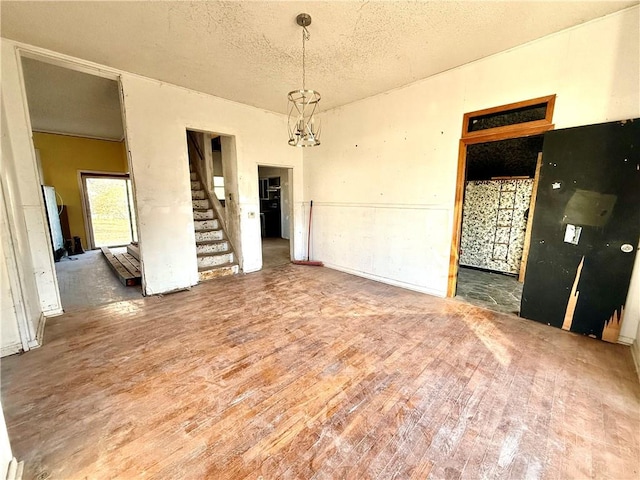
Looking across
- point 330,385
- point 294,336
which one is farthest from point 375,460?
point 294,336

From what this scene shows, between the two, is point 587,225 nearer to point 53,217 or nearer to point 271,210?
point 271,210

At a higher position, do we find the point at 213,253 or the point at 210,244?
the point at 210,244

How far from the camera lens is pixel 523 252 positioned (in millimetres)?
4727

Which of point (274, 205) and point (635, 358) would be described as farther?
point (274, 205)

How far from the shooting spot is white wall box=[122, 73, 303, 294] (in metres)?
3.80

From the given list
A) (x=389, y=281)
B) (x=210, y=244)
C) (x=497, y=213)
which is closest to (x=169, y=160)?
(x=210, y=244)

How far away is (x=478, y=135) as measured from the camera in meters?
3.43

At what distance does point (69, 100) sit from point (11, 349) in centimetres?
446

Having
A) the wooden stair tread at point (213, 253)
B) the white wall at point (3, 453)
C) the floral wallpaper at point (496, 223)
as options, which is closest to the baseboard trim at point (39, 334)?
the white wall at point (3, 453)

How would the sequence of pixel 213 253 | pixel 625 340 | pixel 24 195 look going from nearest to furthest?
pixel 625 340 < pixel 24 195 < pixel 213 253

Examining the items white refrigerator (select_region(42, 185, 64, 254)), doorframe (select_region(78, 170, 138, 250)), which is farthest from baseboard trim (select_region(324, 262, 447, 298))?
doorframe (select_region(78, 170, 138, 250))

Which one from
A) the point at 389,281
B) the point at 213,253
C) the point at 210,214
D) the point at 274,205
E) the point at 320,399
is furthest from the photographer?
the point at 274,205

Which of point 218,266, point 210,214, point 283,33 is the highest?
point 283,33

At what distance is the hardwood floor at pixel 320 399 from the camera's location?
149 centimetres
